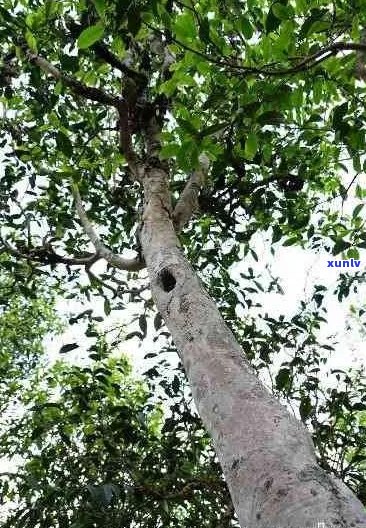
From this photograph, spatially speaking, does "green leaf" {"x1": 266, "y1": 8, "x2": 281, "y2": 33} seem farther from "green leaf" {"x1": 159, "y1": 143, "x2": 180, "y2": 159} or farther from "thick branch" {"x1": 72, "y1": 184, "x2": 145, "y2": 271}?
"thick branch" {"x1": 72, "y1": 184, "x2": 145, "y2": 271}

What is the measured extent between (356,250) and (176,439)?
2039 millimetres

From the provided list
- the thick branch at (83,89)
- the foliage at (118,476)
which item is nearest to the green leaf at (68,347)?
the foliage at (118,476)

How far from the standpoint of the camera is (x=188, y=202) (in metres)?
2.84

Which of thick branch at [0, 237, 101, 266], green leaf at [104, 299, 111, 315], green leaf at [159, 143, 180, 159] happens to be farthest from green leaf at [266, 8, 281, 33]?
green leaf at [104, 299, 111, 315]

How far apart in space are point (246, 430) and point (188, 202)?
1.87m

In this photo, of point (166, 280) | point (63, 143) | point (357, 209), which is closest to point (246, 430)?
point (166, 280)

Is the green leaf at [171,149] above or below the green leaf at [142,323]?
below

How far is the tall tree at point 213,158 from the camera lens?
3.62 feet

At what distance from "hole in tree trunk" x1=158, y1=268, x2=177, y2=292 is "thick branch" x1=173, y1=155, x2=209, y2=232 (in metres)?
0.76

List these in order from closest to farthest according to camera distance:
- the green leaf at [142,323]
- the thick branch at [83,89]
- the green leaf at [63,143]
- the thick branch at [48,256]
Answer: the green leaf at [63,143], the thick branch at [83,89], the thick branch at [48,256], the green leaf at [142,323]

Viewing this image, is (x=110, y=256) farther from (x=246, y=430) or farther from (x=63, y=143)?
(x=246, y=430)

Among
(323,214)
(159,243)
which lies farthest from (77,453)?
(323,214)

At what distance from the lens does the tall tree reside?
1.10 meters

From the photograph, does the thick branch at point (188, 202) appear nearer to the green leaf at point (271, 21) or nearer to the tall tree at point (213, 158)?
the tall tree at point (213, 158)
